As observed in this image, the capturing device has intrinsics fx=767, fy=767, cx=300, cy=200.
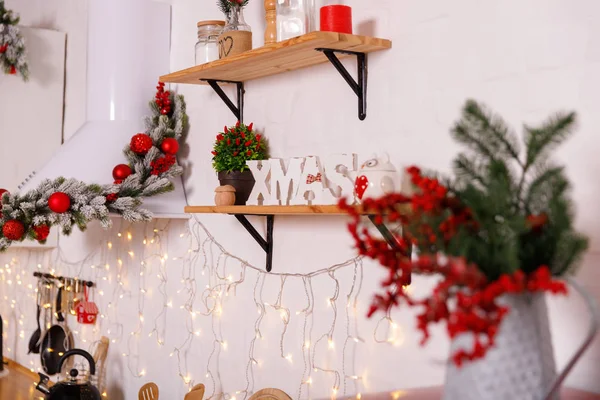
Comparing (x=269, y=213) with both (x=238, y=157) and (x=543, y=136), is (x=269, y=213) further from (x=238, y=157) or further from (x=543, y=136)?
(x=543, y=136)

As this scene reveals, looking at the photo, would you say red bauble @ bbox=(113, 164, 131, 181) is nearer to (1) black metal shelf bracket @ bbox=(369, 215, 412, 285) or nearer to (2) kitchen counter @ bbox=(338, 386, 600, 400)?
(1) black metal shelf bracket @ bbox=(369, 215, 412, 285)

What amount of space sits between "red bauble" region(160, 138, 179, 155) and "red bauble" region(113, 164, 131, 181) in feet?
0.39

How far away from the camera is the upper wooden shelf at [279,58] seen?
1.51 m

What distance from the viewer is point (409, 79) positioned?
1.55m

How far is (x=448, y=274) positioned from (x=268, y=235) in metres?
1.11

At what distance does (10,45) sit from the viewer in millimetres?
2805

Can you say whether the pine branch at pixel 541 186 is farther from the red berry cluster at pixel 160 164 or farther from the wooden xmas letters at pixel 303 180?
the red berry cluster at pixel 160 164

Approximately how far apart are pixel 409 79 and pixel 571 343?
61cm

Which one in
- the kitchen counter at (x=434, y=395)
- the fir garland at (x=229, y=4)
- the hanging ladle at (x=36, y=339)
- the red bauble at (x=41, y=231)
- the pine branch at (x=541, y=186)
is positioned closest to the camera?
the pine branch at (x=541, y=186)

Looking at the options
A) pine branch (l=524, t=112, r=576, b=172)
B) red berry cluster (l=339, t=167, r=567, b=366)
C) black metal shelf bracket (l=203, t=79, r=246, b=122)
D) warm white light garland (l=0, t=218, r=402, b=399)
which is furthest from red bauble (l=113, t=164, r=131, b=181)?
pine branch (l=524, t=112, r=576, b=172)

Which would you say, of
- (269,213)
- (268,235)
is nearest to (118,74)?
(268,235)

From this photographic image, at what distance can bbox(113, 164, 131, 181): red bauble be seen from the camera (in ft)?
7.18

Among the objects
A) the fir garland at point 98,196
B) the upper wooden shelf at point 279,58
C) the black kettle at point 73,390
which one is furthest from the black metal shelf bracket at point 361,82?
the black kettle at point 73,390

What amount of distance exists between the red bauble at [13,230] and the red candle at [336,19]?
108 cm
